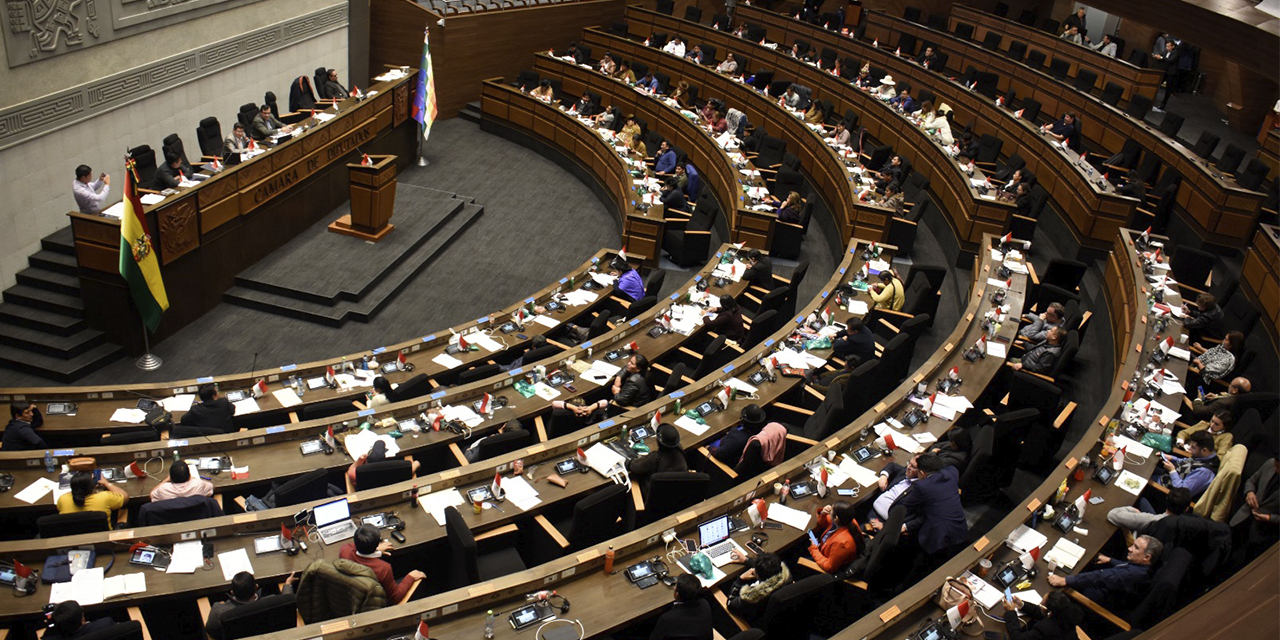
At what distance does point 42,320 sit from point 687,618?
782cm

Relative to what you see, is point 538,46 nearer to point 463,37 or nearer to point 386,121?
A: point 463,37

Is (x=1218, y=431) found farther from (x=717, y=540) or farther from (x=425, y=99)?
(x=425, y=99)

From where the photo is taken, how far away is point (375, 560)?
17.8 feet

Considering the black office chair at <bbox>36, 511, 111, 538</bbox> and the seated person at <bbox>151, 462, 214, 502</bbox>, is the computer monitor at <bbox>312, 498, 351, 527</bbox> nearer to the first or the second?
the seated person at <bbox>151, 462, 214, 502</bbox>

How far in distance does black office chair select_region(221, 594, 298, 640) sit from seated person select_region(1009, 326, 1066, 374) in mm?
6598

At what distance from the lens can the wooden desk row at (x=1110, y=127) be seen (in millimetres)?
11102

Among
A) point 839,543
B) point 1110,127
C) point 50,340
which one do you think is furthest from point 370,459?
point 1110,127

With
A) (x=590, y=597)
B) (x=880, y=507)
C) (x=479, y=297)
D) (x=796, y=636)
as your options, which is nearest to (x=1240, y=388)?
(x=880, y=507)

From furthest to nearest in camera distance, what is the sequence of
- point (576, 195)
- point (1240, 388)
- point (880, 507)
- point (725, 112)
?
1. point (725, 112)
2. point (576, 195)
3. point (1240, 388)
4. point (880, 507)

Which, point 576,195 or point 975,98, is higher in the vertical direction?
point 975,98

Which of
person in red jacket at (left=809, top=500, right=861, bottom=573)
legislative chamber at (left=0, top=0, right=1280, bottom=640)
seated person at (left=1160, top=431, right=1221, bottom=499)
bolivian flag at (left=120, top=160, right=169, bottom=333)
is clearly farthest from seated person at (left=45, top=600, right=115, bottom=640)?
seated person at (left=1160, top=431, right=1221, bottom=499)

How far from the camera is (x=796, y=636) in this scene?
5477 mm

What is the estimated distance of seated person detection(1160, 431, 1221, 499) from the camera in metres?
6.71

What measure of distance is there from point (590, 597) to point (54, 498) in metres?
3.73
